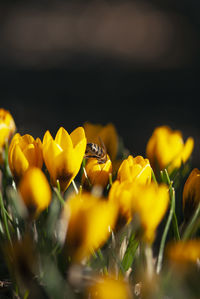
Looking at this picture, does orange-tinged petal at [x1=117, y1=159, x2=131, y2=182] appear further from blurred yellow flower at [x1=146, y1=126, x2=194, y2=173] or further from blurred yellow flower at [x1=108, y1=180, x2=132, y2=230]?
blurred yellow flower at [x1=146, y1=126, x2=194, y2=173]

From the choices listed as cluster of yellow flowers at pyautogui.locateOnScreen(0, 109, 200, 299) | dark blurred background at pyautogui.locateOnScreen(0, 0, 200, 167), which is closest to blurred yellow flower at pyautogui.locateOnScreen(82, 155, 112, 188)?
cluster of yellow flowers at pyautogui.locateOnScreen(0, 109, 200, 299)

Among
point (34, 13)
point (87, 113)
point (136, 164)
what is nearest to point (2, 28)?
point (34, 13)

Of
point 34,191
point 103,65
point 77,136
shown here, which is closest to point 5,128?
point 77,136

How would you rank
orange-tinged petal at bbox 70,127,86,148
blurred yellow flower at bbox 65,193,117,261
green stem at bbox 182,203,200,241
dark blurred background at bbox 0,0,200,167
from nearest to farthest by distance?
blurred yellow flower at bbox 65,193,117,261
green stem at bbox 182,203,200,241
orange-tinged petal at bbox 70,127,86,148
dark blurred background at bbox 0,0,200,167

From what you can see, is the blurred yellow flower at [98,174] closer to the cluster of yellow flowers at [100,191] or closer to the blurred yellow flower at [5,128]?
the cluster of yellow flowers at [100,191]

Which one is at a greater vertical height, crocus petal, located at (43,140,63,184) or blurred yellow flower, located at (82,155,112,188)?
crocus petal, located at (43,140,63,184)

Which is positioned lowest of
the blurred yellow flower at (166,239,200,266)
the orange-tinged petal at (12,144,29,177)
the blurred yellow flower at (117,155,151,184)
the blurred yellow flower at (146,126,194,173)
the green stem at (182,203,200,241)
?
the green stem at (182,203,200,241)

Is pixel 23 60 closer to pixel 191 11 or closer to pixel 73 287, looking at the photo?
pixel 191 11
